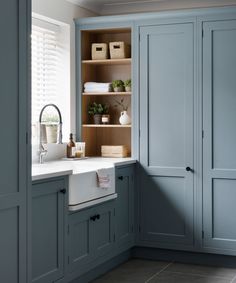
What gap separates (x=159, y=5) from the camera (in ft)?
17.7

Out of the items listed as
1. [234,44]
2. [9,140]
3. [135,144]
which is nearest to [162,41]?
[234,44]

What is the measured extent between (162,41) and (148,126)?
2.50 ft

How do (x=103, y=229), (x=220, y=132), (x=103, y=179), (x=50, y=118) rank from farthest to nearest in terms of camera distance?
(x=50, y=118), (x=220, y=132), (x=103, y=229), (x=103, y=179)

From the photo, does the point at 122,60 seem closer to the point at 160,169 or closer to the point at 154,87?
the point at 154,87

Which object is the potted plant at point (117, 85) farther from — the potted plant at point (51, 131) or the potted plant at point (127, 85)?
the potted plant at point (51, 131)

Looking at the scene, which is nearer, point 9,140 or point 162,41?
point 9,140

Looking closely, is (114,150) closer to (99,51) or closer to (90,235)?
(99,51)

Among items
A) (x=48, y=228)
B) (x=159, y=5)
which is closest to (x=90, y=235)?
(x=48, y=228)

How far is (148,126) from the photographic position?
5.09 meters

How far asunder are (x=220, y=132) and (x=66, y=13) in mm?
1760

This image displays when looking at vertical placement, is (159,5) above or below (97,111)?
above

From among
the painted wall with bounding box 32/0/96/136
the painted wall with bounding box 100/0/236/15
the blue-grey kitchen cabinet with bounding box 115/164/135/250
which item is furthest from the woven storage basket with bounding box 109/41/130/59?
the blue-grey kitchen cabinet with bounding box 115/164/135/250

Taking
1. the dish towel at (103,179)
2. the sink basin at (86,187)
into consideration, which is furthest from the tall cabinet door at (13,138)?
the dish towel at (103,179)

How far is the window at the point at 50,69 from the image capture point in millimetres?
4930
